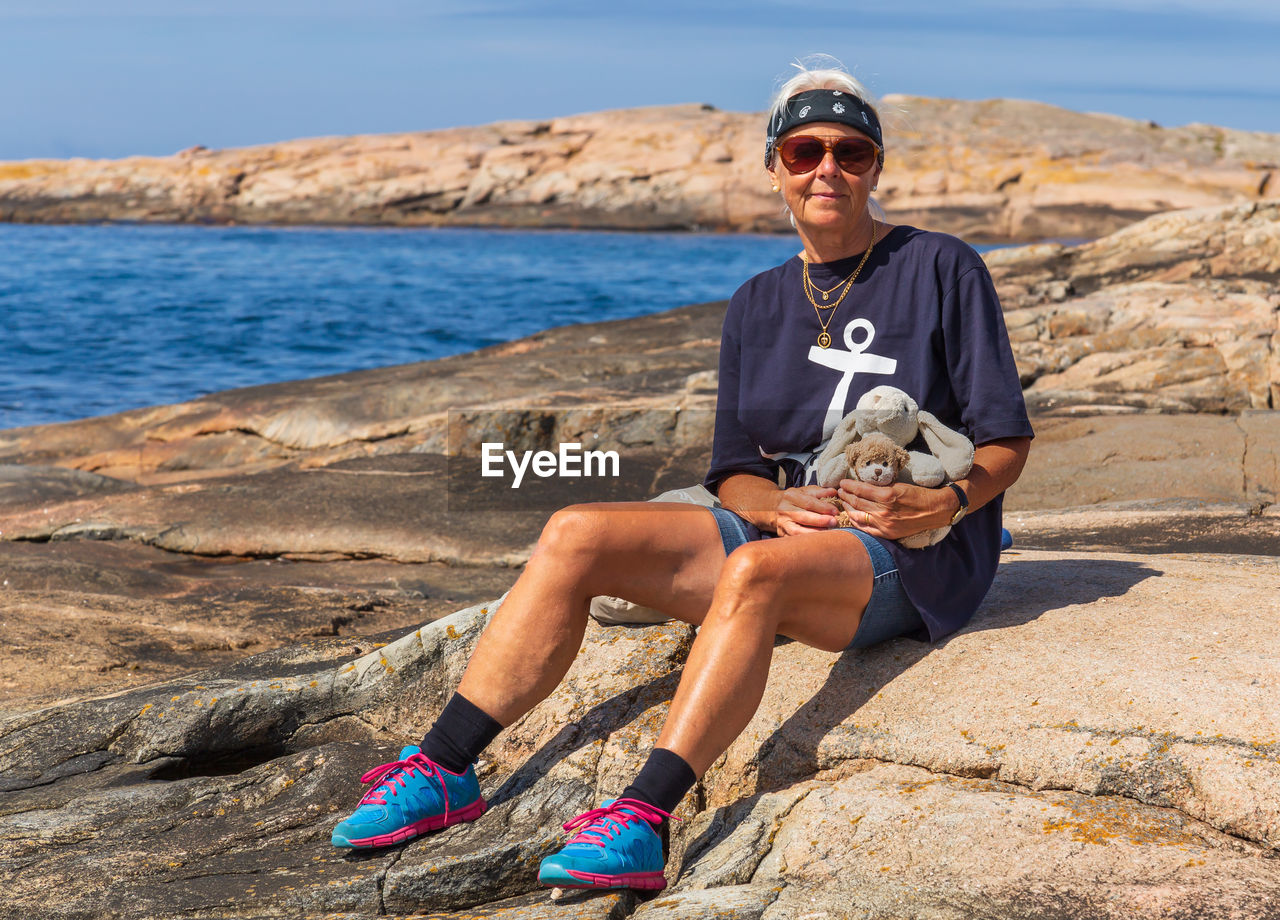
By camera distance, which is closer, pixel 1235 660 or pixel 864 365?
pixel 1235 660

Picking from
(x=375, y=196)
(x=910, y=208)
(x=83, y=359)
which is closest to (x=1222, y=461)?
(x=83, y=359)

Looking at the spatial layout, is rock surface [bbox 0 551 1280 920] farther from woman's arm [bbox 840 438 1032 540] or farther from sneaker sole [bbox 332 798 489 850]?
woman's arm [bbox 840 438 1032 540]

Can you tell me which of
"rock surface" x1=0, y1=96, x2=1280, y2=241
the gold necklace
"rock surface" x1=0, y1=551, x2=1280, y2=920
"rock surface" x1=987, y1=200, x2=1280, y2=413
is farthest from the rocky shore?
"rock surface" x1=0, y1=96, x2=1280, y2=241

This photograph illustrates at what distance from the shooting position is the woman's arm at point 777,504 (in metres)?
3.05

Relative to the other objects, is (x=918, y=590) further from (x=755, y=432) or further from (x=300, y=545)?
(x=300, y=545)

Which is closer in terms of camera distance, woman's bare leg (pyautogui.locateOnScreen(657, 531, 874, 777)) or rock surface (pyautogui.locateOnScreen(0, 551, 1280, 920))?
rock surface (pyautogui.locateOnScreen(0, 551, 1280, 920))

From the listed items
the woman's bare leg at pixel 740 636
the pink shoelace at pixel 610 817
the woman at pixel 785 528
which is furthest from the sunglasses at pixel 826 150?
the pink shoelace at pixel 610 817

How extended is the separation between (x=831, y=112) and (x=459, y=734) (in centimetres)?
194

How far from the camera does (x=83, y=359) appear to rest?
21000 mm

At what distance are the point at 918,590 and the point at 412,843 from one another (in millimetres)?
1426

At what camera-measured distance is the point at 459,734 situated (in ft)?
9.51

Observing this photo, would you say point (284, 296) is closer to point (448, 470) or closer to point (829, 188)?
point (448, 470)

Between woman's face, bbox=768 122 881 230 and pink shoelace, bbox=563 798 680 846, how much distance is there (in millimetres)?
1677

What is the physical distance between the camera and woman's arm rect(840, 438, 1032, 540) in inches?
115
